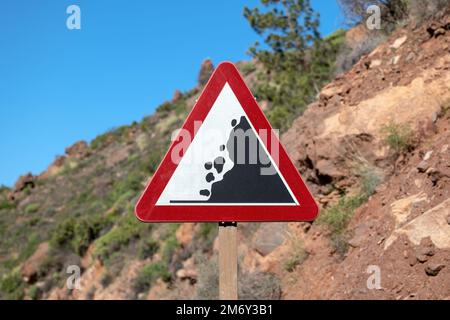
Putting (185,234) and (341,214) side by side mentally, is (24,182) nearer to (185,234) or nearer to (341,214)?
(185,234)

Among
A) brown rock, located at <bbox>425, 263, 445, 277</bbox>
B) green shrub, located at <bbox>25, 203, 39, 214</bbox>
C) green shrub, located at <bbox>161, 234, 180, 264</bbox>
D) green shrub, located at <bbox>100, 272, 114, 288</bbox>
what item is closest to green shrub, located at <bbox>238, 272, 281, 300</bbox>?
brown rock, located at <bbox>425, 263, 445, 277</bbox>

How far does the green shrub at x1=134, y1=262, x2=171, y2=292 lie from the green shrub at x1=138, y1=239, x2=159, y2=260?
3.79ft

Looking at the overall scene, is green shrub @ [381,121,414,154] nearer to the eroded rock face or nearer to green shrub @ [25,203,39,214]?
the eroded rock face

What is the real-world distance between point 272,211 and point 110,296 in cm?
1219

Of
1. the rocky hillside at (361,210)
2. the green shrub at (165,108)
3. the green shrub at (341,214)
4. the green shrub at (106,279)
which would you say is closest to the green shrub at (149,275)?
the rocky hillside at (361,210)

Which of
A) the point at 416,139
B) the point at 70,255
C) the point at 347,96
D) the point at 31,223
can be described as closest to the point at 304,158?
the point at 347,96

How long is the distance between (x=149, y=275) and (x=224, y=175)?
10446mm

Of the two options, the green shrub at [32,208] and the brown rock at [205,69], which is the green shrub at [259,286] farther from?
the brown rock at [205,69]

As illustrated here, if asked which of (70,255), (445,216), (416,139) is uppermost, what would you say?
(70,255)

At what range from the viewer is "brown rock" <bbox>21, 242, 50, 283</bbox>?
20547mm

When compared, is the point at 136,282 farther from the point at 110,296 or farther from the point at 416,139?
the point at 416,139

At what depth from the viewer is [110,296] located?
14.8 metres

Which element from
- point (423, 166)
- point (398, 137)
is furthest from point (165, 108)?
point (423, 166)

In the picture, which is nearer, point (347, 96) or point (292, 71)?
point (347, 96)
